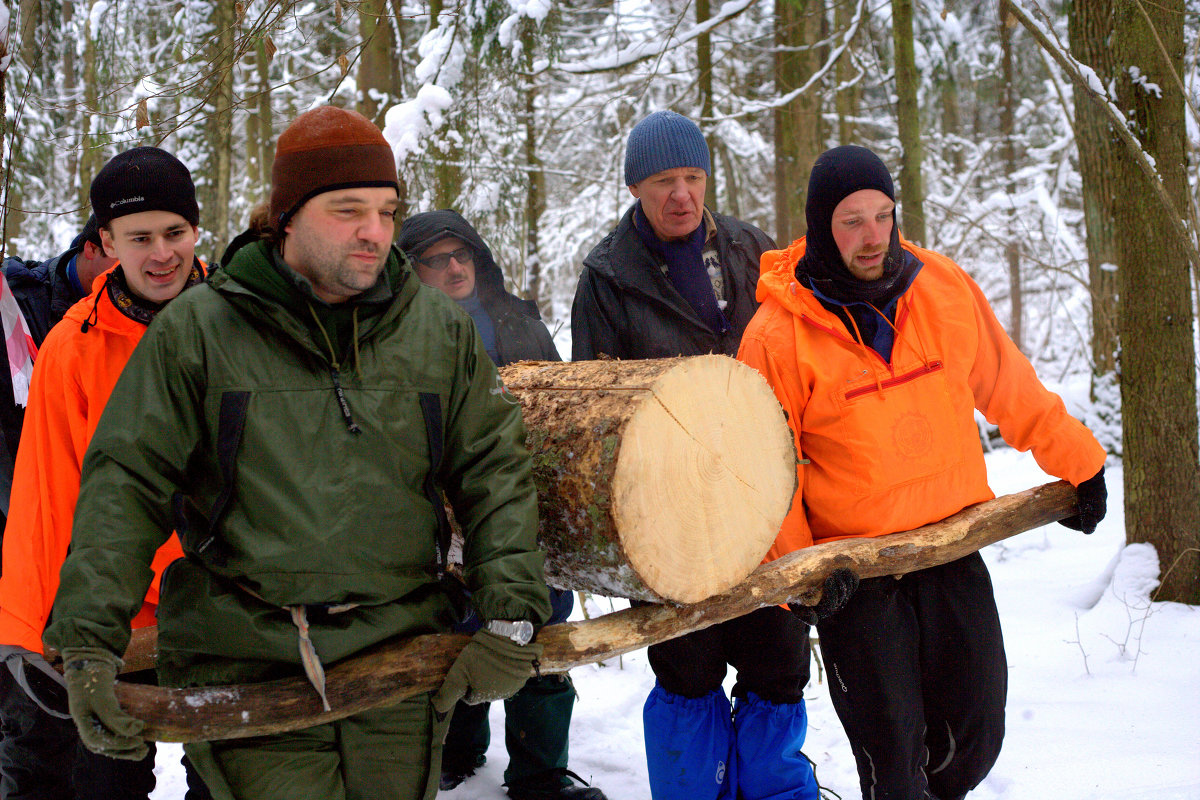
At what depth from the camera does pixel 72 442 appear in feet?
7.91

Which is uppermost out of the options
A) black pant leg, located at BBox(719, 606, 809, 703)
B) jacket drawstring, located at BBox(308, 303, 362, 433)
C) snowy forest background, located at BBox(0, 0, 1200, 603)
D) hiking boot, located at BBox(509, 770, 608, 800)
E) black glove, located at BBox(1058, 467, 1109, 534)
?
snowy forest background, located at BBox(0, 0, 1200, 603)

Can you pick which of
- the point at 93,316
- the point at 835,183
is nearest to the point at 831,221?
the point at 835,183

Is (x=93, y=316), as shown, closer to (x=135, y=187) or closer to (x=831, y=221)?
(x=135, y=187)

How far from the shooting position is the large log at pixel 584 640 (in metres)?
1.85

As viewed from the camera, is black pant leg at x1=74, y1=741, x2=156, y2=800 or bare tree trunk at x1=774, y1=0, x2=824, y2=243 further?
bare tree trunk at x1=774, y1=0, x2=824, y2=243

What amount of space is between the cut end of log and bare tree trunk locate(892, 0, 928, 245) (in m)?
5.35

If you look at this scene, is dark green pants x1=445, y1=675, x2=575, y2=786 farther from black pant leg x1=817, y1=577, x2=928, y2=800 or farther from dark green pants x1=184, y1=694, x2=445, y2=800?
dark green pants x1=184, y1=694, x2=445, y2=800

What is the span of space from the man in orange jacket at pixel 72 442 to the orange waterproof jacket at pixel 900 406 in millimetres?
1798

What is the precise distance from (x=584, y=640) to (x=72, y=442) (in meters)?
1.49

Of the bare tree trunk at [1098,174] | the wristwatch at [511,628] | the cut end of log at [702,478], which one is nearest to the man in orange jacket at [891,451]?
the cut end of log at [702,478]

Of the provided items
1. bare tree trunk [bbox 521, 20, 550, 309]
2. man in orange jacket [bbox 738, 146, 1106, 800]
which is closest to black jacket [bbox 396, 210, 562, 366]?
man in orange jacket [bbox 738, 146, 1106, 800]

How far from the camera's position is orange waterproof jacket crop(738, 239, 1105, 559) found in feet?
8.80

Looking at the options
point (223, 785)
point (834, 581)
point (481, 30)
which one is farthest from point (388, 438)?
point (481, 30)

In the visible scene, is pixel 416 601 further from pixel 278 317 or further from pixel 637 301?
pixel 637 301
